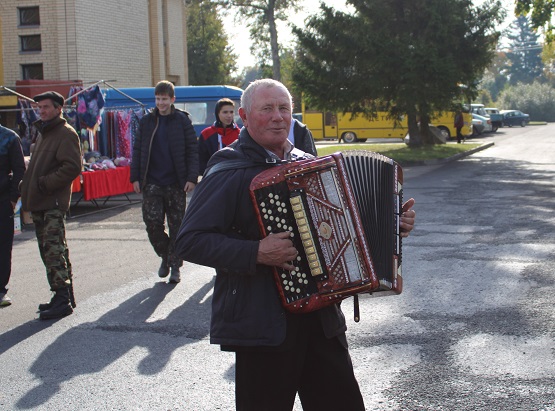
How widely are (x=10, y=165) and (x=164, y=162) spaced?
1.50 metres

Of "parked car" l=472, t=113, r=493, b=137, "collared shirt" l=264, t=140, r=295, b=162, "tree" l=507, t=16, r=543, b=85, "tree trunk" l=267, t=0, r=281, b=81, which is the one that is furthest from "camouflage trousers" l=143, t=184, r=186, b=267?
"tree" l=507, t=16, r=543, b=85

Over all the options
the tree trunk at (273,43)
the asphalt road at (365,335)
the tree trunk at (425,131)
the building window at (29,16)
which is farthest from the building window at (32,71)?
the tree trunk at (273,43)

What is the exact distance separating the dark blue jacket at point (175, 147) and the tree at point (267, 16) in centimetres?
3573

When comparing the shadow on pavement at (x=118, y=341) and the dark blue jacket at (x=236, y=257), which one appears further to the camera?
the shadow on pavement at (x=118, y=341)

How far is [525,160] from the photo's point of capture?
86.9 feet

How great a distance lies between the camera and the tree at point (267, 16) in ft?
146

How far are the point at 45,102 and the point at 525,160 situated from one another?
22187 mm

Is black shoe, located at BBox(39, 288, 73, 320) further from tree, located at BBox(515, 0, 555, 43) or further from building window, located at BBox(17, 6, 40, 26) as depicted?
tree, located at BBox(515, 0, 555, 43)

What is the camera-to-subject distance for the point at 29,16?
26062 mm

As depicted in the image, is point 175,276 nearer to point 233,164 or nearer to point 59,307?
point 59,307

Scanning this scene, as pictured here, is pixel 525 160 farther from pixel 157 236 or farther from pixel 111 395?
pixel 111 395

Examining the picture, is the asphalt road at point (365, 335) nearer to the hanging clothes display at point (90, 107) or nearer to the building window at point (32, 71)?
the hanging clothes display at point (90, 107)

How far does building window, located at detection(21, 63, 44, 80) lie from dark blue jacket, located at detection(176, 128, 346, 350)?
965 inches

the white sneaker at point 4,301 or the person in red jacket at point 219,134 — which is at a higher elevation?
the person in red jacket at point 219,134
